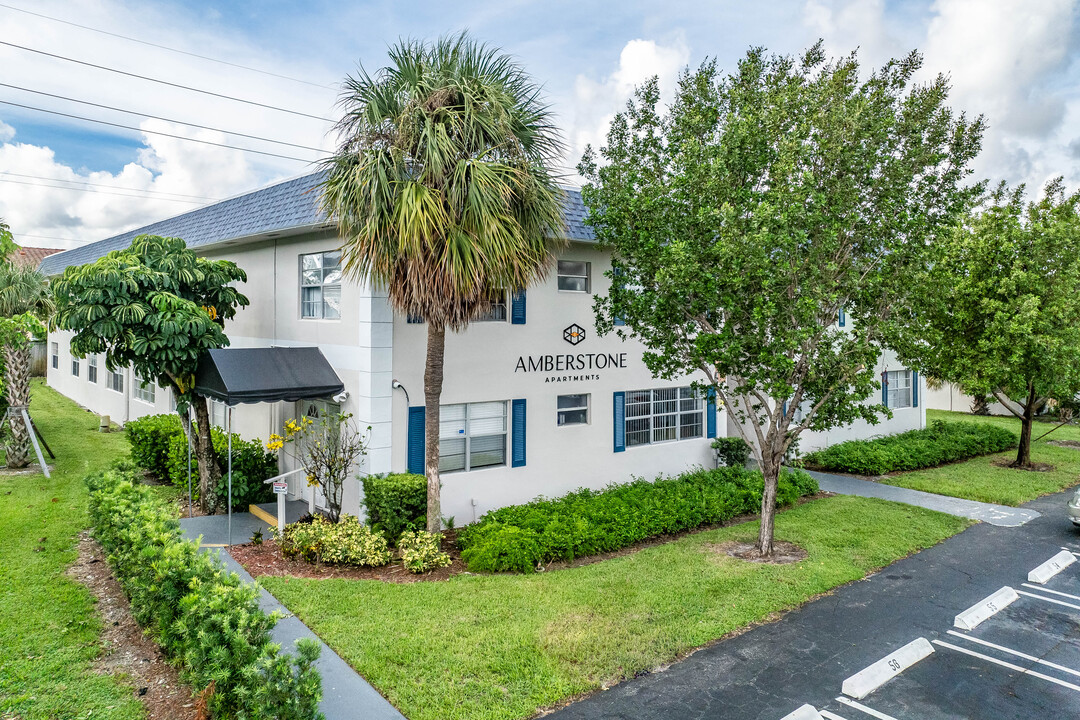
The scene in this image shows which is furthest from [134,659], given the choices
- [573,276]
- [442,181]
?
[573,276]

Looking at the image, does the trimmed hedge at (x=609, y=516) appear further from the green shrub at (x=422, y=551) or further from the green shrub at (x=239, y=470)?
the green shrub at (x=239, y=470)

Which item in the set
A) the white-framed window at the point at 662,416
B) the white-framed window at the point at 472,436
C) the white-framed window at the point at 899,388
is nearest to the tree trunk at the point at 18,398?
the white-framed window at the point at 472,436

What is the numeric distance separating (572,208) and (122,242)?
55.8 feet

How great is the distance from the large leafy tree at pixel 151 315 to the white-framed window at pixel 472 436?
4.26 metres

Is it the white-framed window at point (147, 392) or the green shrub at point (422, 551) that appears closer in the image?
the green shrub at point (422, 551)

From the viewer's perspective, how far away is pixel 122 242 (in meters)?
21.9

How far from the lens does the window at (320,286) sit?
11750 mm

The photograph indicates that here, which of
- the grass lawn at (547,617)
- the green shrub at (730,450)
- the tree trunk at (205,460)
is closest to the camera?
the grass lawn at (547,617)

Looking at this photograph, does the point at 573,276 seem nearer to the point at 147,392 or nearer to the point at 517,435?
the point at 517,435

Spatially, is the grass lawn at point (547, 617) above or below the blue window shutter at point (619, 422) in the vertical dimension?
below

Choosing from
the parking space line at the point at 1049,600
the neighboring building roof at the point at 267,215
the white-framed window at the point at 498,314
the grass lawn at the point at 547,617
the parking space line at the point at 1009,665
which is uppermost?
the neighboring building roof at the point at 267,215

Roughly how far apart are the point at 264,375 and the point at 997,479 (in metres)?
17.1

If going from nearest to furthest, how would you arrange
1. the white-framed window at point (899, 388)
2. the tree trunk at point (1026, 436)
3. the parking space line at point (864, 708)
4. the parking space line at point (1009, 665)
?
the parking space line at point (864, 708) → the parking space line at point (1009, 665) → the tree trunk at point (1026, 436) → the white-framed window at point (899, 388)

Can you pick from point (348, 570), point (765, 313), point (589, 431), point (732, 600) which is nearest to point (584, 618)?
point (732, 600)
